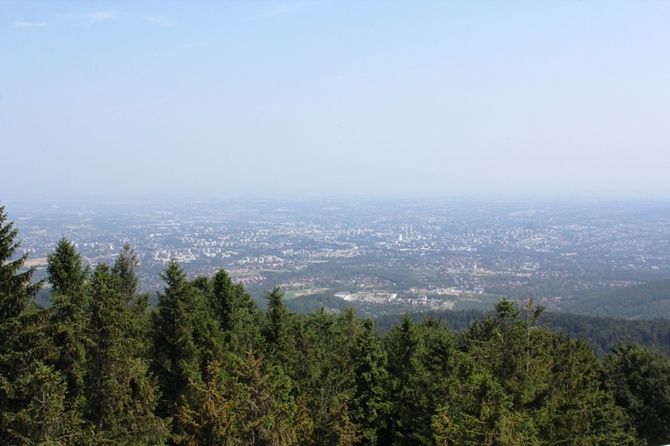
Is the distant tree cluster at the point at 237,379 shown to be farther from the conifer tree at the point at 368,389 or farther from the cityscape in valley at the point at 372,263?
the cityscape in valley at the point at 372,263

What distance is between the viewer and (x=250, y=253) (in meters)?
164

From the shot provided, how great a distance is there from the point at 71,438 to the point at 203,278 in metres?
17.2

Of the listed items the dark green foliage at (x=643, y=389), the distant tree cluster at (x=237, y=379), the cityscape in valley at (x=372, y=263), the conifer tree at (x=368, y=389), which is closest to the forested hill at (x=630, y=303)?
the cityscape in valley at (x=372, y=263)

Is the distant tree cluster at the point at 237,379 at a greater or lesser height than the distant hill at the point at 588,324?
greater

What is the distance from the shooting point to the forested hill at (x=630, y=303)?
115875mm

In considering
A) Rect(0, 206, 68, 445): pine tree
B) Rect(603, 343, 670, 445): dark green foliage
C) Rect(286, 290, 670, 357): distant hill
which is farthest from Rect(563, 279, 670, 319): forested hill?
Rect(0, 206, 68, 445): pine tree

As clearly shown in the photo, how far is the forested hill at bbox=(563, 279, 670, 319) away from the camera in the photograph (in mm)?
115875

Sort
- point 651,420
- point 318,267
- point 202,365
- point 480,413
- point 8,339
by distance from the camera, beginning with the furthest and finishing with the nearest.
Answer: point 318,267
point 651,420
point 202,365
point 480,413
point 8,339

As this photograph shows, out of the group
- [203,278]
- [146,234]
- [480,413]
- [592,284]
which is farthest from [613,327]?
[146,234]

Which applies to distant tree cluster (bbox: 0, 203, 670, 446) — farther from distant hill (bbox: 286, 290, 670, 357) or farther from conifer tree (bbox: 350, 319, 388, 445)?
distant hill (bbox: 286, 290, 670, 357)

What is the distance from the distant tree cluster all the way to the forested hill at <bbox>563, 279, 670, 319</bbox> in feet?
369

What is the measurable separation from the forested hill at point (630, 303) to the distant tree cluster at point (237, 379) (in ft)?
369

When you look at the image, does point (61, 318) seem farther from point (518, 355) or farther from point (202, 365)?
point (518, 355)

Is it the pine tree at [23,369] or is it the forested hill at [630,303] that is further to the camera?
the forested hill at [630,303]
